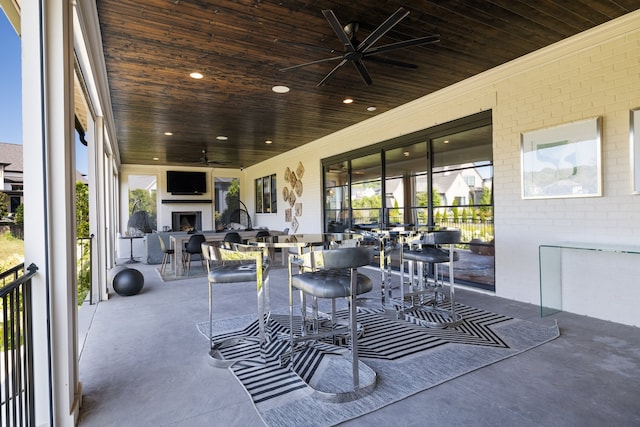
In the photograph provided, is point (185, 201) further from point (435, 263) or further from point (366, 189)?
point (435, 263)

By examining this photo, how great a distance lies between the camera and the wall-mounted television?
1220 cm

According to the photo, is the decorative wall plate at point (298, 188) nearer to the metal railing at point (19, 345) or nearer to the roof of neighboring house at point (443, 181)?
the roof of neighboring house at point (443, 181)

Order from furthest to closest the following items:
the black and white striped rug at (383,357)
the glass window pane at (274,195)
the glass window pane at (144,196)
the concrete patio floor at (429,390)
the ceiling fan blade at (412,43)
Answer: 1. the glass window pane at (144,196)
2. the glass window pane at (274,195)
3. the ceiling fan blade at (412,43)
4. the black and white striped rug at (383,357)
5. the concrete patio floor at (429,390)

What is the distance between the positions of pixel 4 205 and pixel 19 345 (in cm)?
62

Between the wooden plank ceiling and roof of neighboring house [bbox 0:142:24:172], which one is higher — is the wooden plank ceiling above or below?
above

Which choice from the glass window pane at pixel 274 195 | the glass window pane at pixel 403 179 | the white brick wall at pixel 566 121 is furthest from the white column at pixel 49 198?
the glass window pane at pixel 274 195

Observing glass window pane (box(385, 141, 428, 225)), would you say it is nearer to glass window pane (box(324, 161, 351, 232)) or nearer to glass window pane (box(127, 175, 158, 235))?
glass window pane (box(324, 161, 351, 232))

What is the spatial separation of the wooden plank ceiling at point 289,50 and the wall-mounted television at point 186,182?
5.90 m

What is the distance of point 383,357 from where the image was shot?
2.72 meters

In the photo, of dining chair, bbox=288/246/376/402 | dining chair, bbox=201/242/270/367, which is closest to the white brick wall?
dining chair, bbox=288/246/376/402

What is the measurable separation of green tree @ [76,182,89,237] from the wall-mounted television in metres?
A: 7.19

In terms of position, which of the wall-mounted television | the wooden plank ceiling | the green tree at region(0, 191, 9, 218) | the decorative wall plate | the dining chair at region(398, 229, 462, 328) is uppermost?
the wooden plank ceiling

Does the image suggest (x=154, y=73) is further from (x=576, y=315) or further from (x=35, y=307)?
(x=576, y=315)

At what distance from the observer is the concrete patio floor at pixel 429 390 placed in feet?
6.36
